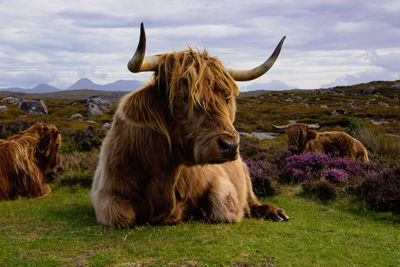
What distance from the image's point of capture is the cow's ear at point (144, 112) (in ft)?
12.6

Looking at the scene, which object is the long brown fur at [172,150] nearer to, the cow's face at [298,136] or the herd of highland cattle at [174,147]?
the herd of highland cattle at [174,147]

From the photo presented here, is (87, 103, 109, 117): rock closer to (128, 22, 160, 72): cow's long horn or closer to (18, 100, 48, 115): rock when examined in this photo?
(18, 100, 48, 115): rock

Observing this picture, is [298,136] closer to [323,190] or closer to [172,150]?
[323,190]

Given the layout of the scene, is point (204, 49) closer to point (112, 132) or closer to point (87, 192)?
point (112, 132)

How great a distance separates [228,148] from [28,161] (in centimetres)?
490

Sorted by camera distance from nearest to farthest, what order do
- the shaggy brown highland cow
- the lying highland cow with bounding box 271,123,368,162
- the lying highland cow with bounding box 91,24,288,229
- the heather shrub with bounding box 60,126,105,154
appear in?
the lying highland cow with bounding box 91,24,288,229 < the shaggy brown highland cow < the lying highland cow with bounding box 271,123,368,162 < the heather shrub with bounding box 60,126,105,154

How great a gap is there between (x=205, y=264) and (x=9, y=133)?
1419 centimetres

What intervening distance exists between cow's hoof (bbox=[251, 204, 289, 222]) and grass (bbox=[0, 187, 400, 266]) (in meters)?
0.16

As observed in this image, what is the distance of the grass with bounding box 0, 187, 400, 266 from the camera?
3039 millimetres

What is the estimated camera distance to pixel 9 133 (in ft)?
48.8

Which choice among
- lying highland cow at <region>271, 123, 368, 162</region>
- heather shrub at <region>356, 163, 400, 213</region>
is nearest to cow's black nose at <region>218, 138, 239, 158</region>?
heather shrub at <region>356, 163, 400, 213</region>

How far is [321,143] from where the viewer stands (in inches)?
460

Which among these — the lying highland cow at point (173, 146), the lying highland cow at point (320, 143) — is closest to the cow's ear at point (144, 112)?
the lying highland cow at point (173, 146)

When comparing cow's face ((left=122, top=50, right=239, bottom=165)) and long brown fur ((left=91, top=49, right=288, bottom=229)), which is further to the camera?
long brown fur ((left=91, top=49, right=288, bottom=229))
